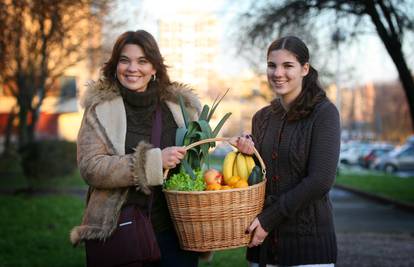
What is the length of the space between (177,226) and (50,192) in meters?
12.1

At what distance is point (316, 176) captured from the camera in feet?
9.03

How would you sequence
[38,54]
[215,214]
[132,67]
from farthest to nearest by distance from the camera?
[38,54], [132,67], [215,214]

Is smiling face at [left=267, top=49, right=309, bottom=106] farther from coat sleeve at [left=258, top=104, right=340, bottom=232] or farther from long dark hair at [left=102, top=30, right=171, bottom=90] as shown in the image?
long dark hair at [left=102, top=30, right=171, bottom=90]

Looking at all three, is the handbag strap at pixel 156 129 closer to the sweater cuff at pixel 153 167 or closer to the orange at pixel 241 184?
the sweater cuff at pixel 153 167

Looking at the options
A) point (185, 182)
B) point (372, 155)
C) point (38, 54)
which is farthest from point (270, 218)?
point (372, 155)

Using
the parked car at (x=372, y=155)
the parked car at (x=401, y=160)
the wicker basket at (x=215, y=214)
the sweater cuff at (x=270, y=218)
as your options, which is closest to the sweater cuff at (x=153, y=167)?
the wicker basket at (x=215, y=214)

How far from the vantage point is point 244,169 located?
293cm

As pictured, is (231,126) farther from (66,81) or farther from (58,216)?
(58,216)

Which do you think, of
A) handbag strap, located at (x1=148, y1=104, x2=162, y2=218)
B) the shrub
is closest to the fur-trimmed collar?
handbag strap, located at (x1=148, y1=104, x2=162, y2=218)

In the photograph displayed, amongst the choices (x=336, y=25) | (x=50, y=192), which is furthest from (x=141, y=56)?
(x=50, y=192)

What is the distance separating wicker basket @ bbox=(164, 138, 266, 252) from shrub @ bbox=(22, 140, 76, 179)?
427 inches

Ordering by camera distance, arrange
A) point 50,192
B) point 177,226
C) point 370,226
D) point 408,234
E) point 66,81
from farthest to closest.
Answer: point 66,81 < point 50,192 < point 370,226 < point 408,234 < point 177,226

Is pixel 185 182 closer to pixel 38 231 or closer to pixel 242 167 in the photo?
pixel 242 167

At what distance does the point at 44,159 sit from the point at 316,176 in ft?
36.8
